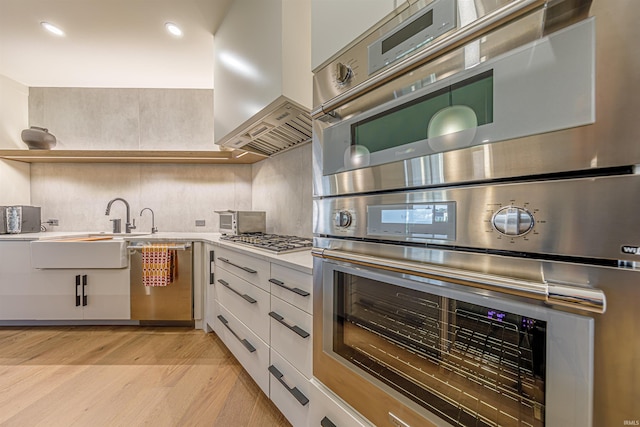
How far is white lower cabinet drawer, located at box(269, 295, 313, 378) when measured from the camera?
100 cm

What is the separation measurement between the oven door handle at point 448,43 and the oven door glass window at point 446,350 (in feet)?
1.72

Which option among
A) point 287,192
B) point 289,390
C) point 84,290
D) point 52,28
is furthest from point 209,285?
point 52,28

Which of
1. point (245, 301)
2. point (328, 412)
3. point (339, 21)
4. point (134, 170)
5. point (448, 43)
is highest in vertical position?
point (339, 21)

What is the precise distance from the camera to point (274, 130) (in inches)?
A: 69.9

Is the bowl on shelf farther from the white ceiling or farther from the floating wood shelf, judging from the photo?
the white ceiling

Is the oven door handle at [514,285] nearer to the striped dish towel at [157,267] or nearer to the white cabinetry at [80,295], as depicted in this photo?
the striped dish towel at [157,267]

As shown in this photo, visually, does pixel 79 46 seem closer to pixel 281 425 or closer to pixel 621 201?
pixel 281 425

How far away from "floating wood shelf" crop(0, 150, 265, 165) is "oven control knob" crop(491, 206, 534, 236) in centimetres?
218

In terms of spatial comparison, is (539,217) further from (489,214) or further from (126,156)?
(126,156)

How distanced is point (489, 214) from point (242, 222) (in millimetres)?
1957

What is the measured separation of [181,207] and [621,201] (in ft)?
10.4

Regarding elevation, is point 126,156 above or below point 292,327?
above

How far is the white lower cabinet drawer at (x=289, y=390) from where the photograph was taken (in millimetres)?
1036

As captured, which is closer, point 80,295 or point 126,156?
point 80,295
